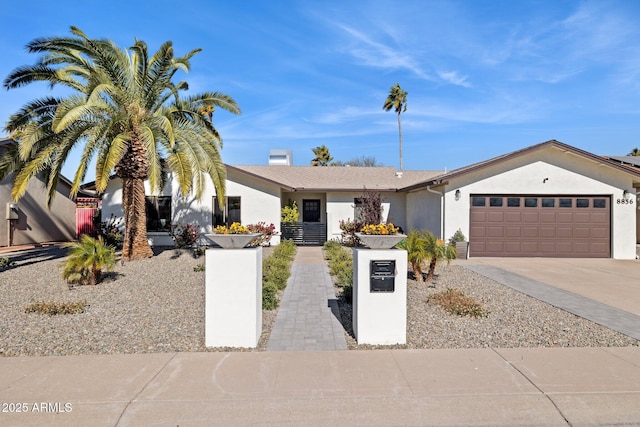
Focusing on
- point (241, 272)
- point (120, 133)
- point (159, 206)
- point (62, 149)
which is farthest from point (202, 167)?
point (241, 272)

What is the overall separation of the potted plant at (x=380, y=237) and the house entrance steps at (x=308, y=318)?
1.45 m

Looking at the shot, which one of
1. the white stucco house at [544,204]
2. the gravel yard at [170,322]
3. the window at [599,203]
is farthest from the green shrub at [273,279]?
the window at [599,203]

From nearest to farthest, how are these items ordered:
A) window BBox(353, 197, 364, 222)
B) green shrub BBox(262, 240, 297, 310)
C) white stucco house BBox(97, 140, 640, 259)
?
green shrub BBox(262, 240, 297, 310), white stucco house BBox(97, 140, 640, 259), window BBox(353, 197, 364, 222)

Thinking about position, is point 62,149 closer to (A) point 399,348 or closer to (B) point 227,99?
(B) point 227,99

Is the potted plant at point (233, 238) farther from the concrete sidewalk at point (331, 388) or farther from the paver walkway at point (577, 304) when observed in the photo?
the paver walkway at point (577, 304)

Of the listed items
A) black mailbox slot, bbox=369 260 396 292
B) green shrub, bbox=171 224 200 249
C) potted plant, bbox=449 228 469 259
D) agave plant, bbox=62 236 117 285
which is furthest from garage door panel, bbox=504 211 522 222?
agave plant, bbox=62 236 117 285

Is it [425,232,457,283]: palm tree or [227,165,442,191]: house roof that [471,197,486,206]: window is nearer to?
[227,165,442,191]: house roof

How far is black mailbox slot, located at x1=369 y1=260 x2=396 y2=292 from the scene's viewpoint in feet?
16.8

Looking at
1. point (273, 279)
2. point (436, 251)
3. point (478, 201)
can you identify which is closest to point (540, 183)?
point (478, 201)

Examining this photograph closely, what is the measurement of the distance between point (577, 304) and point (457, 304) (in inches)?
104

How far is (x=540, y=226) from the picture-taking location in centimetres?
1452

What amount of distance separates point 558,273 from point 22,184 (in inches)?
619

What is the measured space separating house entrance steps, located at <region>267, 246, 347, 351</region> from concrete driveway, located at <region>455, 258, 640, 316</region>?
5572mm

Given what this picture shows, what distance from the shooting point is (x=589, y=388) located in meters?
3.93
